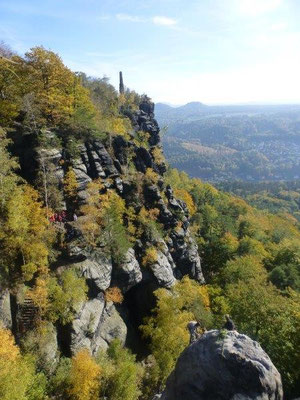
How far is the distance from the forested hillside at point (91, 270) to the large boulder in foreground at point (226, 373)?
11.9 metres

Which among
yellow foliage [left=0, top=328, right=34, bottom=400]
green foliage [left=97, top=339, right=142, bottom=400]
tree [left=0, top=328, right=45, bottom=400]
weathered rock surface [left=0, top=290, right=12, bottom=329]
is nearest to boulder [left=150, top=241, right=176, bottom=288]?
green foliage [left=97, top=339, right=142, bottom=400]

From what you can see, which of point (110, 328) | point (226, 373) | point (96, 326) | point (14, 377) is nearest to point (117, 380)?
point (96, 326)

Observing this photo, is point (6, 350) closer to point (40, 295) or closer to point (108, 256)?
point (40, 295)

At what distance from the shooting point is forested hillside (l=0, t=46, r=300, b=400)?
40.9m

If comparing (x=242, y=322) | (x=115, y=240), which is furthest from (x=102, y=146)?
(x=242, y=322)

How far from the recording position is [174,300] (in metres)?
55.4

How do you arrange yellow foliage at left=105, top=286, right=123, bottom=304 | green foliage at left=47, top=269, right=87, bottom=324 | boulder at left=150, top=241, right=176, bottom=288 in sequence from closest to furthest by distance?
green foliage at left=47, top=269, right=87, bottom=324, yellow foliage at left=105, top=286, right=123, bottom=304, boulder at left=150, top=241, right=176, bottom=288

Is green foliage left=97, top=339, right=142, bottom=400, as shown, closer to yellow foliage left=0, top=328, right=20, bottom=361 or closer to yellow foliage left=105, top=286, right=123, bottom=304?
yellow foliage left=105, top=286, right=123, bottom=304

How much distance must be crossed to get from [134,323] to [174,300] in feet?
31.0

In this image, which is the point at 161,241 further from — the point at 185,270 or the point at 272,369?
the point at 272,369

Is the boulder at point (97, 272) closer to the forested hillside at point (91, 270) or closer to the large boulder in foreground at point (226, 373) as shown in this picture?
the forested hillside at point (91, 270)

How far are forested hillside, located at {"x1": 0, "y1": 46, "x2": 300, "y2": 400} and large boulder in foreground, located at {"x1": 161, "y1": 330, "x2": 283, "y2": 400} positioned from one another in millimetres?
11930

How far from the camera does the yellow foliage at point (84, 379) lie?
128ft

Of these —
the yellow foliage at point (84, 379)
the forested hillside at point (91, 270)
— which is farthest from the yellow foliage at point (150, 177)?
the yellow foliage at point (84, 379)
